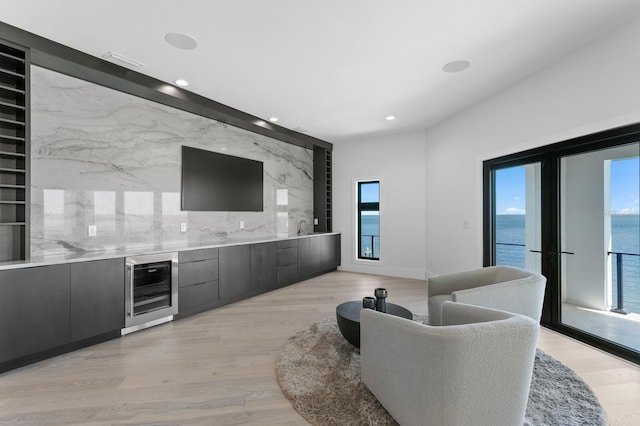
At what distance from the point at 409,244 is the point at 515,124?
3006 millimetres

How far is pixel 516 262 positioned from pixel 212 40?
14.4 feet

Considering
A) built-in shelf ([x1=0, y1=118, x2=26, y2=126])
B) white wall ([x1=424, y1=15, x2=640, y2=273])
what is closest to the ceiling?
white wall ([x1=424, y1=15, x2=640, y2=273])

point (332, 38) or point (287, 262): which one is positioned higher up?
point (332, 38)

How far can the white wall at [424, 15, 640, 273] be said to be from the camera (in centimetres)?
272

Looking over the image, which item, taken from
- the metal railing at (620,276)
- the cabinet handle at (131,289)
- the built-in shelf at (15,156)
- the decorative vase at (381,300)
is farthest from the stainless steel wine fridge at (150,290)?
the metal railing at (620,276)

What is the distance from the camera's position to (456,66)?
342 centimetres

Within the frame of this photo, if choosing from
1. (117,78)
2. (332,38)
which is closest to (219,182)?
(117,78)

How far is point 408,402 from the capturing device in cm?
164

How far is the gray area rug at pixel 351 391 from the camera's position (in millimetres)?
1874

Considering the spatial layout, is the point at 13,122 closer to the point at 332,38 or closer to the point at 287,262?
the point at 332,38

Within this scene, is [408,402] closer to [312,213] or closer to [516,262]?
[516,262]

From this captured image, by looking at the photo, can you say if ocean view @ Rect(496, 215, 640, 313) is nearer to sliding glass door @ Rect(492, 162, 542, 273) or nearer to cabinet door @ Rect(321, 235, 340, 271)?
sliding glass door @ Rect(492, 162, 542, 273)

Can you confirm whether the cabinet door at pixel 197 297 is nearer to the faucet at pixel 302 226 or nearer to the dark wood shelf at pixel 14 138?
the dark wood shelf at pixel 14 138

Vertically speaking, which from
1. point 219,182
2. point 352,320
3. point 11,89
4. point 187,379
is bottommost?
point 187,379
